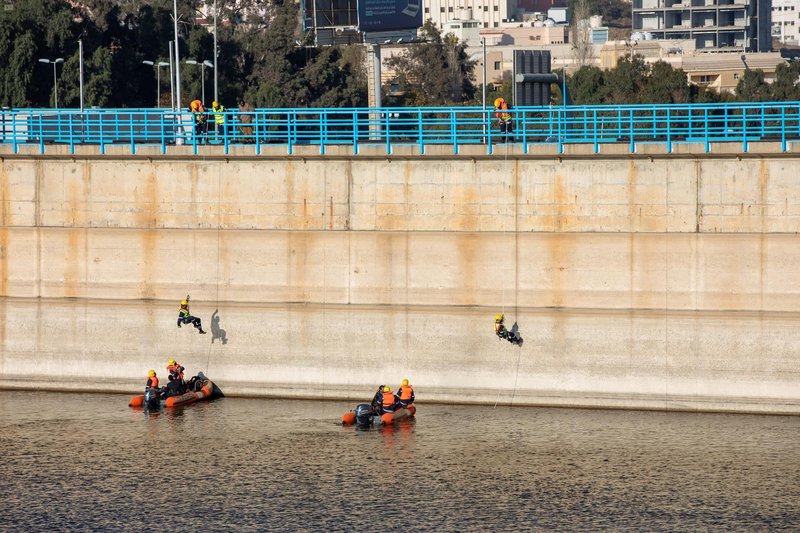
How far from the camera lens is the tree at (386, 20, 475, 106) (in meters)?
122

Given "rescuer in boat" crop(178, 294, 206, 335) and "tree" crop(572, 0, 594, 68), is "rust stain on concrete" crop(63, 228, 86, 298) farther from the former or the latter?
"tree" crop(572, 0, 594, 68)

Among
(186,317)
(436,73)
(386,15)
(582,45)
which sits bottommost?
(186,317)

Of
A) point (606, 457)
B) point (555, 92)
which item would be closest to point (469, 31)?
point (555, 92)

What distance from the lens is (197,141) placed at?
1886 inches

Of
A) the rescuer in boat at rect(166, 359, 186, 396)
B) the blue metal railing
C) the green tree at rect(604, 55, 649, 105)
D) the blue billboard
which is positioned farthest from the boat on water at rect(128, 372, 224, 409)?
the green tree at rect(604, 55, 649, 105)

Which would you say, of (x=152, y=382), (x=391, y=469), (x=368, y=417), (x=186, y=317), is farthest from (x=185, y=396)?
(x=391, y=469)

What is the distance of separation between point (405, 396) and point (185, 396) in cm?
745

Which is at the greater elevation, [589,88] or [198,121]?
[589,88]

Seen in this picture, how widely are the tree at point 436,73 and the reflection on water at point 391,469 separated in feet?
268

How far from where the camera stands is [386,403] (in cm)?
3978

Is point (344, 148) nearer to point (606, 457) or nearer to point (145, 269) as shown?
point (145, 269)

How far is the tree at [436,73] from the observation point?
121688 mm

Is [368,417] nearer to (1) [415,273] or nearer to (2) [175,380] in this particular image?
(1) [415,273]

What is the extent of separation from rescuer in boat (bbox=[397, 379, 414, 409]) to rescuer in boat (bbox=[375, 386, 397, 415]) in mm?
366
